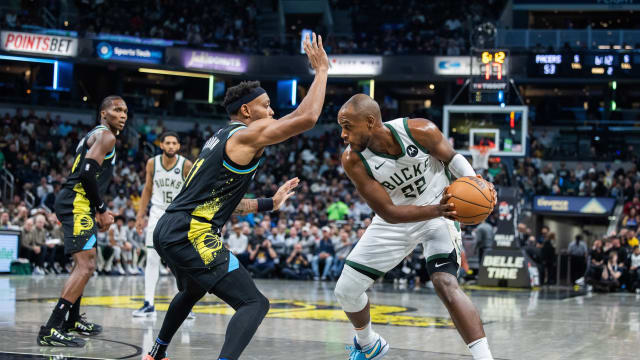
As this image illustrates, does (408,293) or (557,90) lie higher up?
(557,90)

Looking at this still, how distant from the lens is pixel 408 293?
1498 centimetres

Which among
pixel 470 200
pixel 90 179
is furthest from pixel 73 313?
pixel 470 200

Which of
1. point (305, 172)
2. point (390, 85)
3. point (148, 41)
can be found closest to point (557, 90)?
point (390, 85)

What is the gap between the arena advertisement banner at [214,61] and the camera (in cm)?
3328

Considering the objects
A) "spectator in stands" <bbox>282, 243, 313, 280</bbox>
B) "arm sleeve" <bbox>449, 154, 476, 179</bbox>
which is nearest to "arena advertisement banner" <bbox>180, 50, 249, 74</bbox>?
"spectator in stands" <bbox>282, 243, 313, 280</bbox>

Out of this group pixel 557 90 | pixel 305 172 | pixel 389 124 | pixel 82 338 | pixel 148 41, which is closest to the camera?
pixel 389 124

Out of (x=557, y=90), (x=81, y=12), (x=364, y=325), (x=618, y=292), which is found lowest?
(x=618, y=292)

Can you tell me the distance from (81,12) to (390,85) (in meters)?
15.0

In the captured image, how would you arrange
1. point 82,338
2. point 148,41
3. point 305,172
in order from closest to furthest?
point 82,338 < point 305,172 < point 148,41

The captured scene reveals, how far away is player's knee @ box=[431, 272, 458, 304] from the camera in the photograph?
540 centimetres

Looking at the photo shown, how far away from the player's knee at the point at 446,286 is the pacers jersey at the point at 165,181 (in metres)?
5.10

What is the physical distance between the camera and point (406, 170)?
5.78m

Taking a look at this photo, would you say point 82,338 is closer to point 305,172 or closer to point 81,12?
point 305,172

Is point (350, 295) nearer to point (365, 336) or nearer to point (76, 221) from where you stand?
point (365, 336)
